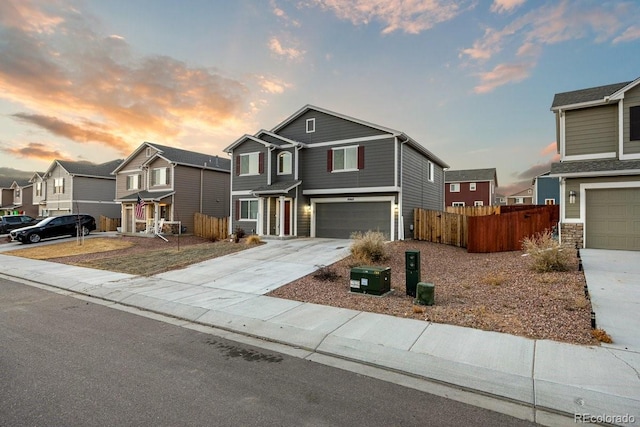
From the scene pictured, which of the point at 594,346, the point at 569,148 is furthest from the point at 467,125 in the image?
the point at 594,346

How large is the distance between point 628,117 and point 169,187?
1170 inches

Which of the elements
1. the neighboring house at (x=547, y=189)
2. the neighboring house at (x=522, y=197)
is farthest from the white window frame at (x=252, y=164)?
the neighboring house at (x=522, y=197)

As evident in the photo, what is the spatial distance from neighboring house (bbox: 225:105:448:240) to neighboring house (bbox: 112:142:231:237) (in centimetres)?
758

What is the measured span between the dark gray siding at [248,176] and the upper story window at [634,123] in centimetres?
1834

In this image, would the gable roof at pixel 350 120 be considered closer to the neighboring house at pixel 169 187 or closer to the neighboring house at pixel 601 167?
the neighboring house at pixel 601 167

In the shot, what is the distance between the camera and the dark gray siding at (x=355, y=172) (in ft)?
60.3

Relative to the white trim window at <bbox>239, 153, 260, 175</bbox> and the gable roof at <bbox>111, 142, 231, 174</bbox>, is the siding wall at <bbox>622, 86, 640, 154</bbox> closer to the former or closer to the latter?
the white trim window at <bbox>239, 153, 260, 175</bbox>

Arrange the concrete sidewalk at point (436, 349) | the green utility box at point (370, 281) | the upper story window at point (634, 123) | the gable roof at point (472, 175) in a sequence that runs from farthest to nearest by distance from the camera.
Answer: the gable roof at point (472, 175) < the upper story window at point (634, 123) < the green utility box at point (370, 281) < the concrete sidewalk at point (436, 349)

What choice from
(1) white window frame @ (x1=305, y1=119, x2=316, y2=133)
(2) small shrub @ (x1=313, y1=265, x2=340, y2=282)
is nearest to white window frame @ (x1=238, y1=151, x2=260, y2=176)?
(1) white window frame @ (x1=305, y1=119, x2=316, y2=133)

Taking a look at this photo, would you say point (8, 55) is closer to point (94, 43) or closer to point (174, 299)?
point (94, 43)

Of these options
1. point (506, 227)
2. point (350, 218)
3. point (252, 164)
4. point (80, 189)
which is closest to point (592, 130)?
point (506, 227)

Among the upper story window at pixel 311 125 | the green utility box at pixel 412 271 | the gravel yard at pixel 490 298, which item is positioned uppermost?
the upper story window at pixel 311 125

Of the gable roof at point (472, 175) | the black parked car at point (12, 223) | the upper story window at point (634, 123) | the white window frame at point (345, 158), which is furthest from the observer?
the gable roof at point (472, 175)

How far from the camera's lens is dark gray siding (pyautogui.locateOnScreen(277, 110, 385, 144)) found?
63.5 ft
